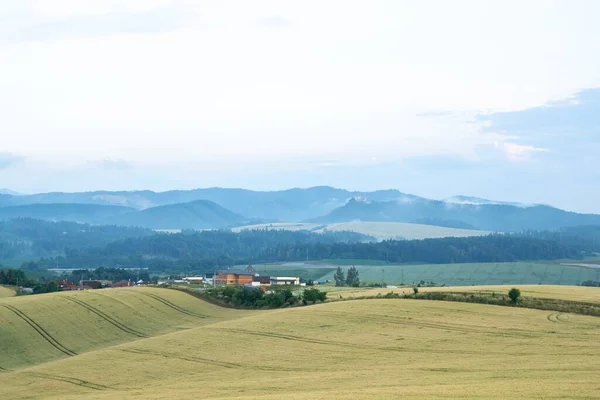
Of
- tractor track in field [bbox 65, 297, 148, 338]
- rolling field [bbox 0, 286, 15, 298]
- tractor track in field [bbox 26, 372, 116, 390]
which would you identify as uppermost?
rolling field [bbox 0, 286, 15, 298]

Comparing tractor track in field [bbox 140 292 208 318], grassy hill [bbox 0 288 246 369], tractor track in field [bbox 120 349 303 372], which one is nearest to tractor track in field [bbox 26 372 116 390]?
tractor track in field [bbox 120 349 303 372]

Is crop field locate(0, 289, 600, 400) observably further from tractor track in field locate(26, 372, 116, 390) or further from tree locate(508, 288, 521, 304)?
tree locate(508, 288, 521, 304)

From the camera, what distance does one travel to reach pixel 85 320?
3233 inches

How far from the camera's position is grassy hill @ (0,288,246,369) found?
69.8 metres

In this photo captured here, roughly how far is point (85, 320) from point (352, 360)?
35613 mm

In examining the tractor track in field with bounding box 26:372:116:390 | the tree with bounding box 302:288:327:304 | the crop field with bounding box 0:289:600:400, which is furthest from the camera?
the tree with bounding box 302:288:327:304

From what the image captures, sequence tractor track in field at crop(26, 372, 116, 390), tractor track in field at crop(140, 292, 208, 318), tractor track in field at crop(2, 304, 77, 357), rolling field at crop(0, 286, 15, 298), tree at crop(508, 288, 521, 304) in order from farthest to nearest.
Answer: rolling field at crop(0, 286, 15, 298) < tractor track in field at crop(140, 292, 208, 318) < tree at crop(508, 288, 521, 304) < tractor track in field at crop(2, 304, 77, 357) < tractor track in field at crop(26, 372, 116, 390)

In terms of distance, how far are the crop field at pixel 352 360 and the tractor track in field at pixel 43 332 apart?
1043 millimetres

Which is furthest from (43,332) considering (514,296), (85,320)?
(514,296)

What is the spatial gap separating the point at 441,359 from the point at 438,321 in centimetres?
1696

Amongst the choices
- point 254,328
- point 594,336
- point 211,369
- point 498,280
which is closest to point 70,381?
point 211,369

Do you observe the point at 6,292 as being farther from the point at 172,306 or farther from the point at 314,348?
the point at 314,348

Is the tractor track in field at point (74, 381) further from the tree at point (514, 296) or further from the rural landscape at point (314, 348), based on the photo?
the tree at point (514, 296)

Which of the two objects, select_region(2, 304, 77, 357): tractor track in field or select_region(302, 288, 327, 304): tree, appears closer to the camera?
select_region(2, 304, 77, 357): tractor track in field
